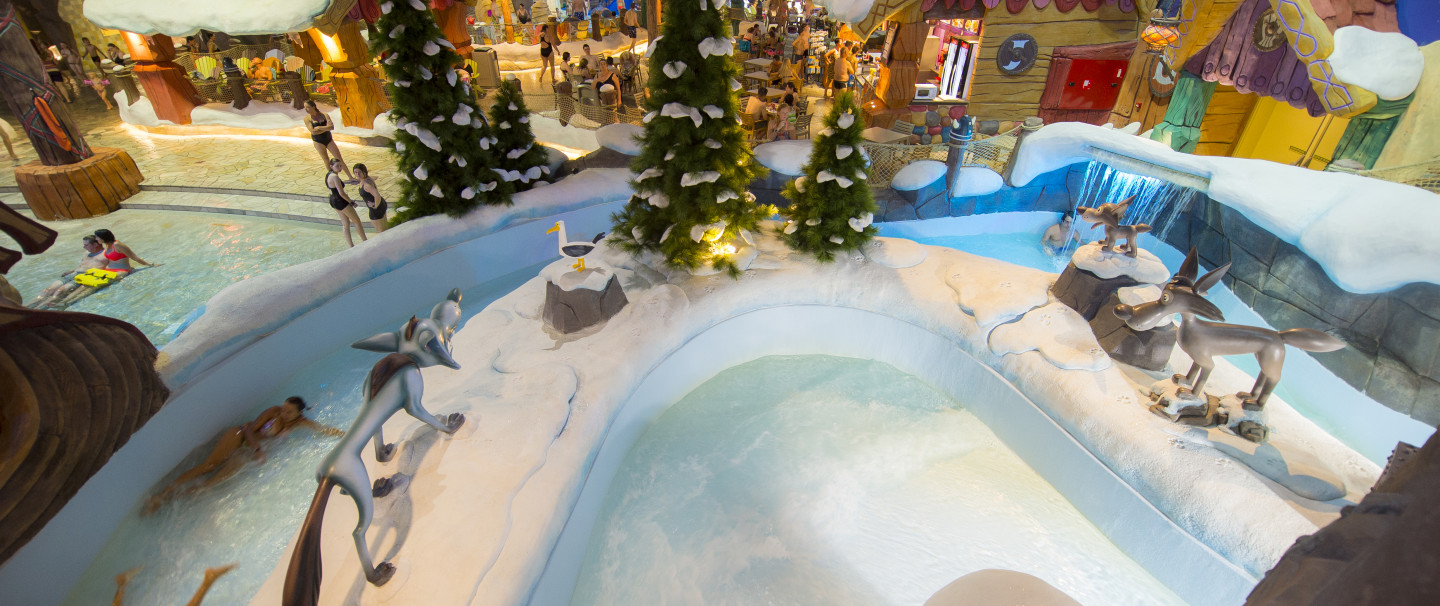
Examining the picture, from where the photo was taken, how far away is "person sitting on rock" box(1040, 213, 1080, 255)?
28.0 ft

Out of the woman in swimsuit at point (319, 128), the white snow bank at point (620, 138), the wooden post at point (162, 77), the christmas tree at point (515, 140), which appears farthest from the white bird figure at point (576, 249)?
the wooden post at point (162, 77)

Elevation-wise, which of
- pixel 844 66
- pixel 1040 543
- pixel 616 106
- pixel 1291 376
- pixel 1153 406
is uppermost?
pixel 844 66

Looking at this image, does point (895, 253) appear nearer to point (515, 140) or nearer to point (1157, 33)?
point (515, 140)

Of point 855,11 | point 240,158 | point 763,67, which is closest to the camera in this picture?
point 855,11

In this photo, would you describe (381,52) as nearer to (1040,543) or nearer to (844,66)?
(1040,543)

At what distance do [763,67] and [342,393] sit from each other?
12.8 meters

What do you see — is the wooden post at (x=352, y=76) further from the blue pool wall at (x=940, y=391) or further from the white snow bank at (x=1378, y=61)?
the white snow bank at (x=1378, y=61)

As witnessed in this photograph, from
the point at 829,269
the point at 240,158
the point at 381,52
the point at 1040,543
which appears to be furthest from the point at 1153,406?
the point at 240,158

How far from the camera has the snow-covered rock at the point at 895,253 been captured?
6367 mm

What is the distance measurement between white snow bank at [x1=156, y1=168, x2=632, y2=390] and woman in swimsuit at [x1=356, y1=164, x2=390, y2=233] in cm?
80

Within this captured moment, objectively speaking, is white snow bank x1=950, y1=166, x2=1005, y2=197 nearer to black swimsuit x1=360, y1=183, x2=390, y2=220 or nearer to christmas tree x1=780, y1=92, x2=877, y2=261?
christmas tree x1=780, y1=92, x2=877, y2=261

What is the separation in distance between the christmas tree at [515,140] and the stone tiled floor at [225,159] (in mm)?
2259

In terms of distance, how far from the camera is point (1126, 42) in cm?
928

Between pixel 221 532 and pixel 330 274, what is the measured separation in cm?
288
